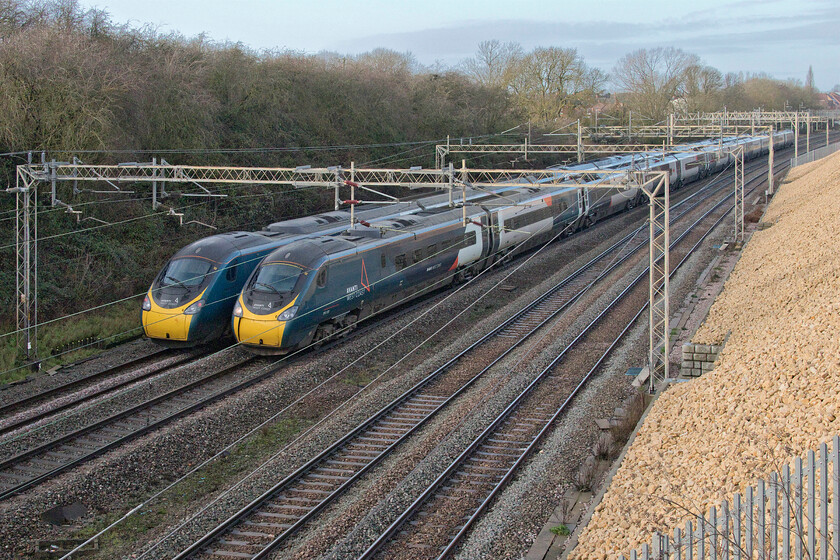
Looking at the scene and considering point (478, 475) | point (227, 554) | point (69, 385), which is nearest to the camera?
point (227, 554)

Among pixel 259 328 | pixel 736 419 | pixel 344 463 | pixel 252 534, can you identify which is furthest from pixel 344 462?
pixel 736 419

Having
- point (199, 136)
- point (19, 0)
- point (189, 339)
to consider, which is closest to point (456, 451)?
point (189, 339)

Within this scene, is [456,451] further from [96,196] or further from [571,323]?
[96,196]

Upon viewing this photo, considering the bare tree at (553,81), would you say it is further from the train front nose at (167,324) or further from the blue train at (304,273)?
the train front nose at (167,324)

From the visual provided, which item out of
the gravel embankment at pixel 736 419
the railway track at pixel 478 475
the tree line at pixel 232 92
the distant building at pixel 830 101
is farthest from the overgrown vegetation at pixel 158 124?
the distant building at pixel 830 101

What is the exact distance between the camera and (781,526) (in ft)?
23.6

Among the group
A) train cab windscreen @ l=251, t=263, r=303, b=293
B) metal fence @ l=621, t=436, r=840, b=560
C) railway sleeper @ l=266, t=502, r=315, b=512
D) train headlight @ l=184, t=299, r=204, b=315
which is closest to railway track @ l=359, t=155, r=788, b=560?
railway sleeper @ l=266, t=502, r=315, b=512

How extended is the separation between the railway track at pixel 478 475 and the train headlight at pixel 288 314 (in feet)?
18.3

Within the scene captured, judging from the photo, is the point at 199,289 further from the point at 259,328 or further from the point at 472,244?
the point at 472,244

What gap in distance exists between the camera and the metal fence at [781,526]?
6719 millimetres

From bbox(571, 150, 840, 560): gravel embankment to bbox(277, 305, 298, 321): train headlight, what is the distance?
8382 mm

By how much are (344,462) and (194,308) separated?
24.3ft

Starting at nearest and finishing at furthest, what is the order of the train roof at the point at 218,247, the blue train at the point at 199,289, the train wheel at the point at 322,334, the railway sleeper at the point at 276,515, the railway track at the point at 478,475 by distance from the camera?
the railway track at the point at 478,475
the railway sleeper at the point at 276,515
the blue train at the point at 199,289
the train wheel at the point at 322,334
the train roof at the point at 218,247

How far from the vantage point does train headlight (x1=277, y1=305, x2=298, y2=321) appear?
58.6 feet
